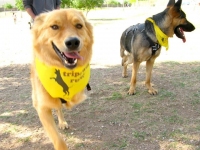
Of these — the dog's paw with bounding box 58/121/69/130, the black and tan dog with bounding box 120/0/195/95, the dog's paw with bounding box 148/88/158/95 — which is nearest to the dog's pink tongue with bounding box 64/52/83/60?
the dog's paw with bounding box 58/121/69/130

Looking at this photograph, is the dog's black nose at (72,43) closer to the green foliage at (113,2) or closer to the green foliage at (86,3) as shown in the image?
the green foliage at (86,3)

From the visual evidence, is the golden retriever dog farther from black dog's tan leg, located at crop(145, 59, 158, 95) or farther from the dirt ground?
black dog's tan leg, located at crop(145, 59, 158, 95)

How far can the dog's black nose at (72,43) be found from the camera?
8.13 feet

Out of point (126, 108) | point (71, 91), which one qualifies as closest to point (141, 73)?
point (126, 108)

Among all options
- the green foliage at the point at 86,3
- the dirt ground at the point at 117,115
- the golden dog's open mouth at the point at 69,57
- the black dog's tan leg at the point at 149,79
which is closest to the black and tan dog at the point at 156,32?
the black dog's tan leg at the point at 149,79

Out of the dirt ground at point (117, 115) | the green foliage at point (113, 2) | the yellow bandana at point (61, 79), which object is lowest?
the green foliage at point (113, 2)

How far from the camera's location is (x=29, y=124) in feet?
12.6

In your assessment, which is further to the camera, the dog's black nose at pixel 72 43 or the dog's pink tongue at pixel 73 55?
the dog's pink tongue at pixel 73 55

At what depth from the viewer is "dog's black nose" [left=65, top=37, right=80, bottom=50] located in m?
2.48

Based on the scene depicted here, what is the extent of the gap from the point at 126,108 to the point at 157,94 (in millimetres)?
935

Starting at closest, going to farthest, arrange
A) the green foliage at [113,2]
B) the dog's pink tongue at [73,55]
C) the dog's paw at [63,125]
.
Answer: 1. the dog's pink tongue at [73,55]
2. the dog's paw at [63,125]
3. the green foliage at [113,2]

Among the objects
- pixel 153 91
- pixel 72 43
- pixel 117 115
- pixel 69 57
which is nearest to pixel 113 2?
pixel 153 91

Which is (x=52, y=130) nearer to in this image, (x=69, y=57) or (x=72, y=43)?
(x=69, y=57)

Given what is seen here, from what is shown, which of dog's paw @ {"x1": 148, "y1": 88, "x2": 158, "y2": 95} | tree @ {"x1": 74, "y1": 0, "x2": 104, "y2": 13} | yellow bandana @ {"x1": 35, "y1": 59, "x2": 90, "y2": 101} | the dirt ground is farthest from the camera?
tree @ {"x1": 74, "y1": 0, "x2": 104, "y2": 13}
